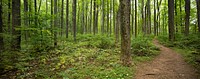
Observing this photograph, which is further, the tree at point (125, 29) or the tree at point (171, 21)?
the tree at point (171, 21)

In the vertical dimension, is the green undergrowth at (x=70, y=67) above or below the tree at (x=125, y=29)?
below

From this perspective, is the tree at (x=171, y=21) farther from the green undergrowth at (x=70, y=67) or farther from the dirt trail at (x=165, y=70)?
the dirt trail at (x=165, y=70)

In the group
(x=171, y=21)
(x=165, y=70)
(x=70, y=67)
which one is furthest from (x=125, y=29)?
(x=171, y=21)

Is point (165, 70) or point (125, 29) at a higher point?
point (125, 29)

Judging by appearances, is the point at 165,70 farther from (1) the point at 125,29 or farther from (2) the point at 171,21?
(2) the point at 171,21

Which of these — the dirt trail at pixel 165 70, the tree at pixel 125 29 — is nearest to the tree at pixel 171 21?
the dirt trail at pixel 165 70

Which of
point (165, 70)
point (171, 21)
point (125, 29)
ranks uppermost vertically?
point (171, 21)

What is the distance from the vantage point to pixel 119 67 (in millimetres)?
8125

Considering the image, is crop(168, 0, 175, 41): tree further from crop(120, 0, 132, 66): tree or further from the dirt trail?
crop(120, 0, 132, 66): tree

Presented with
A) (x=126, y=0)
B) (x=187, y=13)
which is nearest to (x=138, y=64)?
(x=126, y=0)

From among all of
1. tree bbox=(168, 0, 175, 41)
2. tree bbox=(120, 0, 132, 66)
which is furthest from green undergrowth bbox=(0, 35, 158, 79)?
tree bbox=(168, 0, 175, 41)

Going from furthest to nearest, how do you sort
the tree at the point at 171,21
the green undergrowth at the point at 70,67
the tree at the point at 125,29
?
the tree at the point at 171,21, the tree at the point at 125,29, the green undergrowth at the point at 70,67

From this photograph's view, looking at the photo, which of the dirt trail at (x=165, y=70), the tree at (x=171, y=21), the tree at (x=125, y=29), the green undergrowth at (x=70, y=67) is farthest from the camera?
the tree at (x=171, y=21)

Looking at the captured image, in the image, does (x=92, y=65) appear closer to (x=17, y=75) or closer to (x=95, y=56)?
(x=95, y=56)
